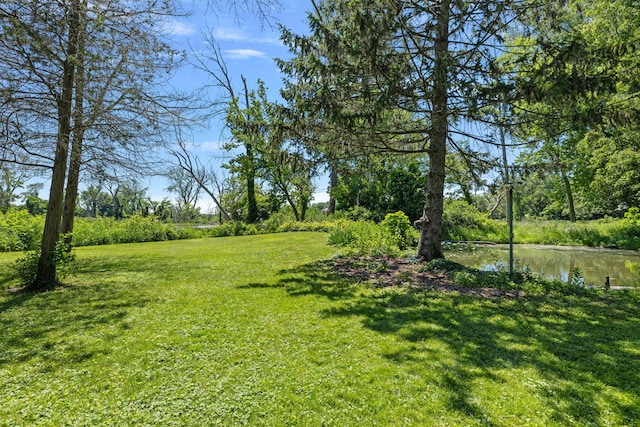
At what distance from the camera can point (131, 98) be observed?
5.32 meters

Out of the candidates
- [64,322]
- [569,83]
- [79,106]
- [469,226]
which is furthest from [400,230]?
[64,322]

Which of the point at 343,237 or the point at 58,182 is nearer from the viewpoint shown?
the point at 58,182

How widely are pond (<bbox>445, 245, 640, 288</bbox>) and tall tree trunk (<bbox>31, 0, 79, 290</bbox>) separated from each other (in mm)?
8709

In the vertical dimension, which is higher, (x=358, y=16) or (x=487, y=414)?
(x=358, y=16)

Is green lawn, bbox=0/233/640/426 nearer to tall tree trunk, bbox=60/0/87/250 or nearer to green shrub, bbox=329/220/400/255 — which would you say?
tall tree trunk, bbox=60/0/87/250

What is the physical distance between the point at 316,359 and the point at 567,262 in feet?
35.4

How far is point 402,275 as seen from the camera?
6.54 m

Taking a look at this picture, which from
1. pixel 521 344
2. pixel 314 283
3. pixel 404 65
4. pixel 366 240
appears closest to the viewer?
pixel 521 344

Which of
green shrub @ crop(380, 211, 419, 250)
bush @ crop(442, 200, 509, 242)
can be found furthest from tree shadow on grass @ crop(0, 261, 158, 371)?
bush @ crop(442, 200, 509, 242)

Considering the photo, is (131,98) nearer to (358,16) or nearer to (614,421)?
(358,16)

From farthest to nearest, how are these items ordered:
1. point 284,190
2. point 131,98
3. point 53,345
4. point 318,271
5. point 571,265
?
1. point 284,190
2. point 571,265
3. point 318,271
4. point 131,98
5. point 53,345

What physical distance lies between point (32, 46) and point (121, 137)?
1688 millimetres

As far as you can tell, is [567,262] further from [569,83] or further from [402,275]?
[569,83]

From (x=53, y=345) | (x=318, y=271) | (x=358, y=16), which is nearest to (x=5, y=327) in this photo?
(x=53, y=345)
